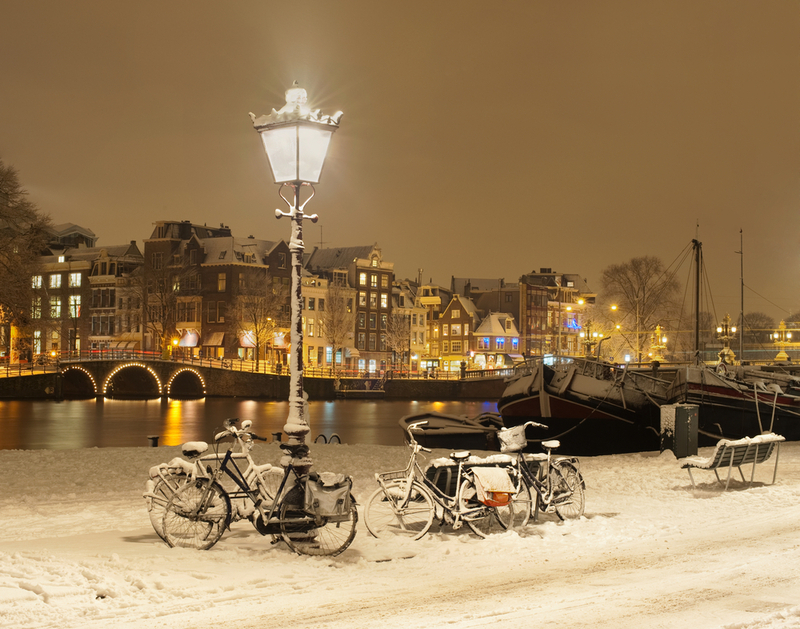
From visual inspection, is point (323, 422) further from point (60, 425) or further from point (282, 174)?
point (282, 174)

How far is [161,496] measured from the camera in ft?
28.8

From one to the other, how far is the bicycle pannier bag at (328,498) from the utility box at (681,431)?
1167cm

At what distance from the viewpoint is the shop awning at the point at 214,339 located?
77875 mm

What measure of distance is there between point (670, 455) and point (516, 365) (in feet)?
70.2

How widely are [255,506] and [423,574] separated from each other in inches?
74.9

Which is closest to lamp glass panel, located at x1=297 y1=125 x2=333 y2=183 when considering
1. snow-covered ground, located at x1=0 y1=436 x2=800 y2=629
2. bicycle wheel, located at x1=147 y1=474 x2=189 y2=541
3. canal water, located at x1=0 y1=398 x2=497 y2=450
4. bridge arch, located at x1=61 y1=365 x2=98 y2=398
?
bicycle wheel, located at x1=147 y1=474 x2=189 y2=541

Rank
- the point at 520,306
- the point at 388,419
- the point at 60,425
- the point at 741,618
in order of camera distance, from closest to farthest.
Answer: the point at 741,618 < the point at 60,425 < the point at 388,419 < the point at 520,306

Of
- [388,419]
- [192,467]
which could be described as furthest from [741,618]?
[388,419]

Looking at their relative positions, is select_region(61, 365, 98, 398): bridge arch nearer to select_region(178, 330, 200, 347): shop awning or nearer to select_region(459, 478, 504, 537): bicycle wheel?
select_region(178, 330, 200, 347): shop awning

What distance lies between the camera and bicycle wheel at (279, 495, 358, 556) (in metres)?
8.66

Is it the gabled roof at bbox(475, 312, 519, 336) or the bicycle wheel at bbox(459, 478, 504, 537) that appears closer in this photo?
the bicycle wheel at bbox(459, 478, 504, 537)

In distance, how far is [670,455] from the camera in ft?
59.9

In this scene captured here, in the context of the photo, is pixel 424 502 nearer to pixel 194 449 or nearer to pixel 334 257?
pixel 194 449

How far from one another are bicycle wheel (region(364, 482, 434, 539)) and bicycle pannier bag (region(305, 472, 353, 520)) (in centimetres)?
94
